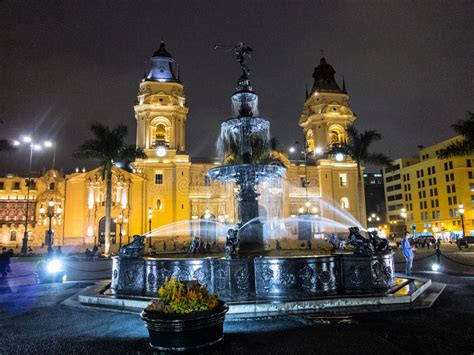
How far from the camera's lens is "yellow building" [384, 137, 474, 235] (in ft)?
211

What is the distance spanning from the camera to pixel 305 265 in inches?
346

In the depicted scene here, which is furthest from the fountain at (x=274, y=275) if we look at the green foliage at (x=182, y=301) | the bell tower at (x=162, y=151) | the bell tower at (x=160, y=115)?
the bell tower at (x=160, y=115)

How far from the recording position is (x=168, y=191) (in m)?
51.1

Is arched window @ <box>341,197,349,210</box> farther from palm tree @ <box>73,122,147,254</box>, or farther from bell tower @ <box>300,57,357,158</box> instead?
palm tree @ <box>73,122,147,254</box>

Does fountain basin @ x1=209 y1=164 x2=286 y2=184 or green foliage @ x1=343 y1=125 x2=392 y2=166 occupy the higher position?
green foliage @ x1=343 y1=125 x2=392 y2=166

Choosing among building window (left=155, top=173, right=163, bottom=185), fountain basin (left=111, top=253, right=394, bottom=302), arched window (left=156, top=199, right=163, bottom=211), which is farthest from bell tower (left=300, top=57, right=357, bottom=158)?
fountain basin (left=111, top=253, right=394, bottom=302)

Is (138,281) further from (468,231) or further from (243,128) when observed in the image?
(468,231)

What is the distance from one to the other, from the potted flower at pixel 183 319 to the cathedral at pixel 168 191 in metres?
42.2

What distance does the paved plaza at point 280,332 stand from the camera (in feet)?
18.9

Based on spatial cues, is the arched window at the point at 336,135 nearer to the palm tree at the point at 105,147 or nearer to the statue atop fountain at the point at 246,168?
the palm tree at the point at 105,147

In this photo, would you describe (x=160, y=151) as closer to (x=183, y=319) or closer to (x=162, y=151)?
(x=162, y=151)

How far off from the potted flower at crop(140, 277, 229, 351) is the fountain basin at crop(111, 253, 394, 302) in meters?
3.10

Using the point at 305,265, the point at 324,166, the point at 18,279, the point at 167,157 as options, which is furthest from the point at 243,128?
the point at 324,166

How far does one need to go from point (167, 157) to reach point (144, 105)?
26.4 ft
